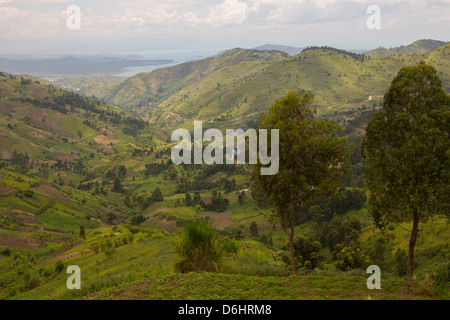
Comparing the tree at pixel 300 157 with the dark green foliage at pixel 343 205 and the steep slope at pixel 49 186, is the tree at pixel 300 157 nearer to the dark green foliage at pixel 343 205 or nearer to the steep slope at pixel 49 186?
the steep slope at pixel 49 186

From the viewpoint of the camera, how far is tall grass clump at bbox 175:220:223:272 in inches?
553

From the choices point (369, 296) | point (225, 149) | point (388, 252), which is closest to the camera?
point (369, 296)

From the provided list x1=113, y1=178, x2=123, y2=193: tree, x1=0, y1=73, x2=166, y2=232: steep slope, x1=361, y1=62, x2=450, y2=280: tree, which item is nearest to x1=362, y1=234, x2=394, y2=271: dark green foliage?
x1=361, y1=62, x2=450, y2=280: tree

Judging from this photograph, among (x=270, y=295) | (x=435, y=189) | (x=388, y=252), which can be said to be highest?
(x=435, y=189)

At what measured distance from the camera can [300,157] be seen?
16.0 meters

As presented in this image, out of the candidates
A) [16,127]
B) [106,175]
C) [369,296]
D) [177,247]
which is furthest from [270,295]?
[16,127]

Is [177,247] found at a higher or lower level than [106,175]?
higher

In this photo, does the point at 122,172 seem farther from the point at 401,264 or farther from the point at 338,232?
the point at 401,264

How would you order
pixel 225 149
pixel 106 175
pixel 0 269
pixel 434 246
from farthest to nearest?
1. pixel 225 149
2. pixel 106 175
3. pixel 0 269
4. pixel 434 246

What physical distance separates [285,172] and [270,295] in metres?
6.82

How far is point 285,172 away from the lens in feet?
52.1

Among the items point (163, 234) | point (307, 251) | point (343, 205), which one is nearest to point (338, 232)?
point (343, 205)

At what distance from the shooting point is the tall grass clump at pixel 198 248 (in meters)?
14.1
